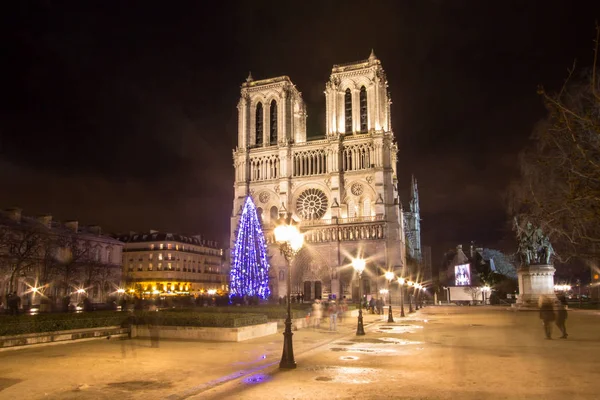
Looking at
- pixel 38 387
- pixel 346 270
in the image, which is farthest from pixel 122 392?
pixel 346 270

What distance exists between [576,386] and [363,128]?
2329 inches

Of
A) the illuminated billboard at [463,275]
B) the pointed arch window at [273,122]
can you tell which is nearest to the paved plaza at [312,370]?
the illuminated billboard at [463,275]

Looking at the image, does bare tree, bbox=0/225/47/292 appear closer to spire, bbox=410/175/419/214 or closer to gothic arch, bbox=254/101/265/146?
gothic arch, bbox=254/101/265/146

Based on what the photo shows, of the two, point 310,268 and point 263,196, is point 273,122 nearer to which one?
point 263,196

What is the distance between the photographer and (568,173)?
12.5 m

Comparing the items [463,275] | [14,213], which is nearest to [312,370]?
[14,213]

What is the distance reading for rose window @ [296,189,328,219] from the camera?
66688mm

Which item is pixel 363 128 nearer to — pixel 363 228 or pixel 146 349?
pixel 363 228

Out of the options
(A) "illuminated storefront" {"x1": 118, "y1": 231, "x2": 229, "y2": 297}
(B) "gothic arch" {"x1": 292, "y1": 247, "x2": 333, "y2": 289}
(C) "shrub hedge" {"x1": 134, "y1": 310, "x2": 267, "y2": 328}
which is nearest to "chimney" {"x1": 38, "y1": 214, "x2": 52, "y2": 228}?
(A) "illuminated storefront" {"x1": 118, "y1": 231, "x2": 229, "y2": 297}

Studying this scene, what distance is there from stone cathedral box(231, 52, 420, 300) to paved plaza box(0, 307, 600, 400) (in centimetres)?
4427

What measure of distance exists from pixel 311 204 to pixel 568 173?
54.9 m

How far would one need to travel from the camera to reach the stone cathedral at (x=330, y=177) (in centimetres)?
6219

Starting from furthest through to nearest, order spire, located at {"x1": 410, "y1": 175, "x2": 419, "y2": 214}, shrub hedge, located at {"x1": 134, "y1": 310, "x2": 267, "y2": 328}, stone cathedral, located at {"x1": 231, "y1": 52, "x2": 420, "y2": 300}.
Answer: spire, located at {"x1": 410, "y1": 175, "x2": 419, "y2": 214} < stone cathedral, located at {"x1": 231, "y1": 52, "x2": 420, "y2": 300} < shrub hedge, located at {"x1": 134, "y1": 310, "x2": 267, "y2": 328}

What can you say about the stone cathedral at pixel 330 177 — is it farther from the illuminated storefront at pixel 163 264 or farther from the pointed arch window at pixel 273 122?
the illuminated storefront at pixel 163 264
